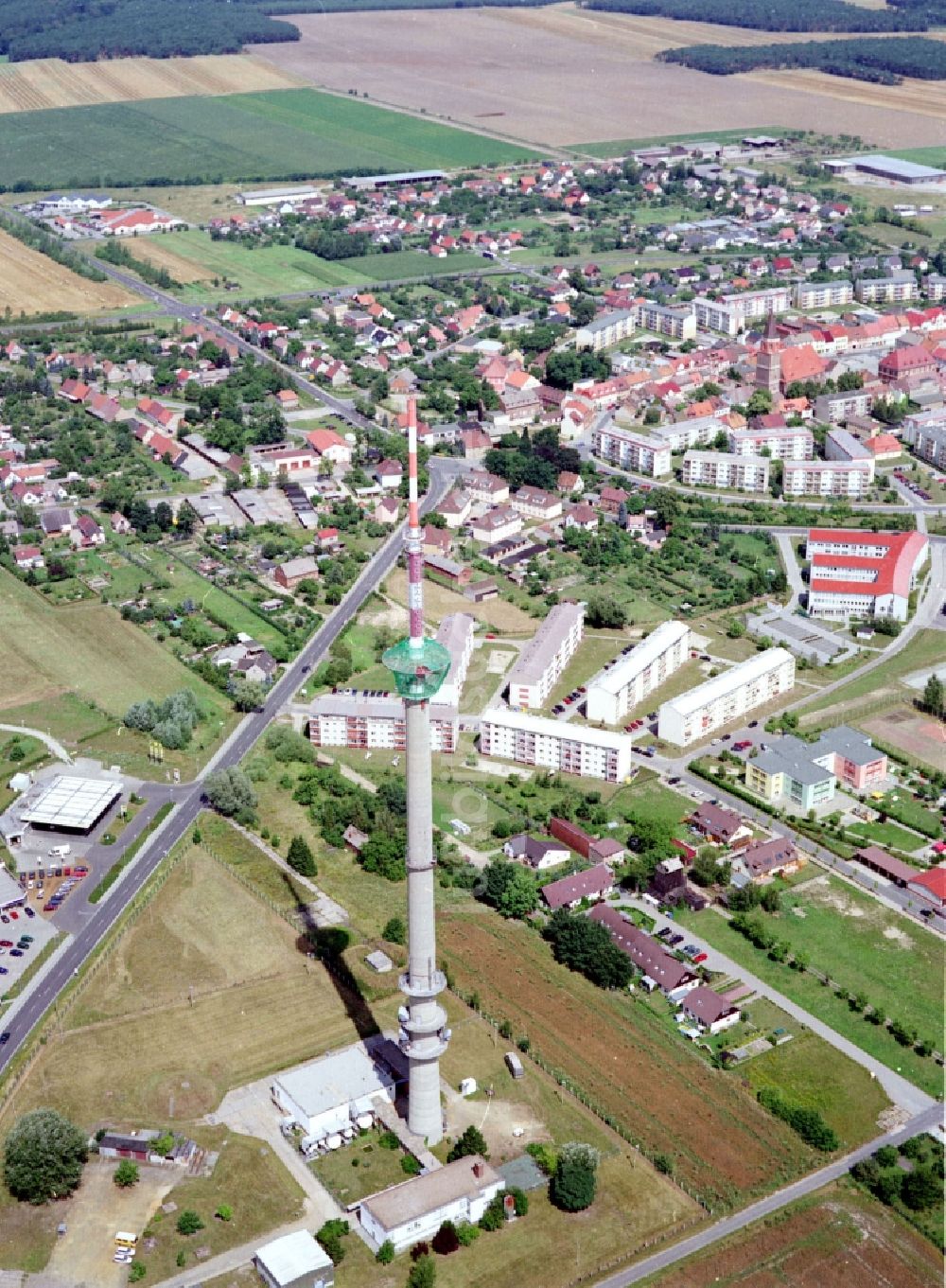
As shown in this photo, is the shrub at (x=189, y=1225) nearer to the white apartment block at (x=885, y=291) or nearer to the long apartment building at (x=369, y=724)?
the long apartment building at (x=369, y=724)

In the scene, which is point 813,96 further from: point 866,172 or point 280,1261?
point 280,1261

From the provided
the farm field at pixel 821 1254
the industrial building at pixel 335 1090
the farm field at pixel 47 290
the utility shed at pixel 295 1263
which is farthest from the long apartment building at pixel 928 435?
the utility shed at pixel 295 1263

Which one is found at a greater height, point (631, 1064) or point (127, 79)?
point (127, 79)

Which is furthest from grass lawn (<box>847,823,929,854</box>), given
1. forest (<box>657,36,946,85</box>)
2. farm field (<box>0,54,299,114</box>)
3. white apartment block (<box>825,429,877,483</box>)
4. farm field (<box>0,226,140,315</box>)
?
farm field (<box>0,54,299,114</box>)

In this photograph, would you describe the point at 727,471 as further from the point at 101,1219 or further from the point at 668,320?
the point at 101,1219

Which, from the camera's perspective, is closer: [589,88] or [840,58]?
[589,88]

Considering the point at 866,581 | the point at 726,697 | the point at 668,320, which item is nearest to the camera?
the point at 726,697

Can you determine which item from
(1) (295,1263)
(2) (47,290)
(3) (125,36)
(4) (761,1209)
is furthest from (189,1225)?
(3) (125,36)
